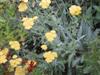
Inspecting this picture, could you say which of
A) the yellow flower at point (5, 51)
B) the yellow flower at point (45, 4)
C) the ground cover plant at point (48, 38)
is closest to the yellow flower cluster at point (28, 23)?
the ground cover plant at point (48, 38)

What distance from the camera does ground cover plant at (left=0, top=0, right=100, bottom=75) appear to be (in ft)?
7.70

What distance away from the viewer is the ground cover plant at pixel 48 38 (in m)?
2.35

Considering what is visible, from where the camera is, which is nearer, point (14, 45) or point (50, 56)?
point (50, 56)

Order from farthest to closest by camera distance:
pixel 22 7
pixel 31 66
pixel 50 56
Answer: pixel 22 7 < pixel 31 66 < pixel 50 56

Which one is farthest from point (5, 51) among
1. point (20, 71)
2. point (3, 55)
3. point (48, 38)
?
point (48, 38)

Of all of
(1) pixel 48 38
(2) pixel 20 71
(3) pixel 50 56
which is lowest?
(2) pixel 20 71

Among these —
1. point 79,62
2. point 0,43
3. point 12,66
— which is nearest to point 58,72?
point 79,62

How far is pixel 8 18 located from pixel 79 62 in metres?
0.71

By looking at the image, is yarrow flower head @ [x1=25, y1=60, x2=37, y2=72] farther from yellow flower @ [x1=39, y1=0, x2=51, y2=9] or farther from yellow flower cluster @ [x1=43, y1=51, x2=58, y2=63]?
yellow flower @ [x1=39, y1=0, x2=51, y2=9]

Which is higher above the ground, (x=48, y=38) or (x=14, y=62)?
(x=48, y=38)

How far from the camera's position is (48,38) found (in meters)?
2.32

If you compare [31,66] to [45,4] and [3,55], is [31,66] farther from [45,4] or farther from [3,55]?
[45,4]

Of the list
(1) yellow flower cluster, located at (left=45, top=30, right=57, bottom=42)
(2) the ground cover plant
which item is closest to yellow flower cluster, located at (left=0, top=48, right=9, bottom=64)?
(2) the ground cover plant

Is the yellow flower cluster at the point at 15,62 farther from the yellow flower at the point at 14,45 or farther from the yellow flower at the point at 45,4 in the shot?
the yellow flower at the point at 45,4
